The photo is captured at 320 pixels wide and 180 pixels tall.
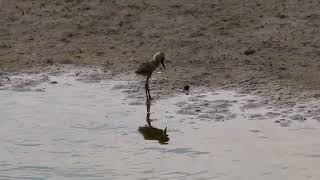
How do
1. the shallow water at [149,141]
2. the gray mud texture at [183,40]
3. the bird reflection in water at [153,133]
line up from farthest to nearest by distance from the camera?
the gray mud texture at [183,40], the bird reflection in water at [153,133], the shallow water at [149,141]

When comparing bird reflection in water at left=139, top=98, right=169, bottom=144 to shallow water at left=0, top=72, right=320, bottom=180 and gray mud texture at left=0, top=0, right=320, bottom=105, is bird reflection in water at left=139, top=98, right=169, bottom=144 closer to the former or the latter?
shallow water at left=0, top=72, right=320, bottom=180

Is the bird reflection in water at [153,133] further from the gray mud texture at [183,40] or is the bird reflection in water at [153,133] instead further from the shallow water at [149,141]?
the gray mud texture at [183,40]

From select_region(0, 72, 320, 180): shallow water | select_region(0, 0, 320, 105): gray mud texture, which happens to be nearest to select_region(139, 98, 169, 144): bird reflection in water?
select_region(0, 72, 320, 180): shallow water

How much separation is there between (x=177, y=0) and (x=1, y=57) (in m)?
3.16

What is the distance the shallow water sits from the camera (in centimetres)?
738

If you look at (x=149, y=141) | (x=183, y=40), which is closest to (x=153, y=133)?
(x=149, y=141)

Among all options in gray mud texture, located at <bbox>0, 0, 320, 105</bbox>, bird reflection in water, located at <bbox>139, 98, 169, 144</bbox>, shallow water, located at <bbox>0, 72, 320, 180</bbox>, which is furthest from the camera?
gray mud texture, located at <bbox>0, 0, 320, 105</bbox>

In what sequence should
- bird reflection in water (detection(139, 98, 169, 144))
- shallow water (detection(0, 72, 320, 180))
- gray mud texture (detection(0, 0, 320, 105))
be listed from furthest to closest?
1. gray mud texture (detection(0, 0, 320, 105))
2. bird reflection in water (detection(139, 98, 169, 144))
3. shallow water (detection(0, 72, 320, 180))

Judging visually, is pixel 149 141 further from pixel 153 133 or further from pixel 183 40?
pixel 183 40

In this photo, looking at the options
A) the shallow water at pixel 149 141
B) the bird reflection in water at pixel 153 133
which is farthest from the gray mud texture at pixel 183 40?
the bird reflection in water at pixel 153 133

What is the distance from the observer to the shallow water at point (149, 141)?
7.38m

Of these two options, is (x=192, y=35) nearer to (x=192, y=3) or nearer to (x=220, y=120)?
(x=192, y=3)

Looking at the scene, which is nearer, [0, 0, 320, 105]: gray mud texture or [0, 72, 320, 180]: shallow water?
[0, 72, 320, 180]: shallow water

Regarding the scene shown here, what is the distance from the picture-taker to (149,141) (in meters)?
8.28
